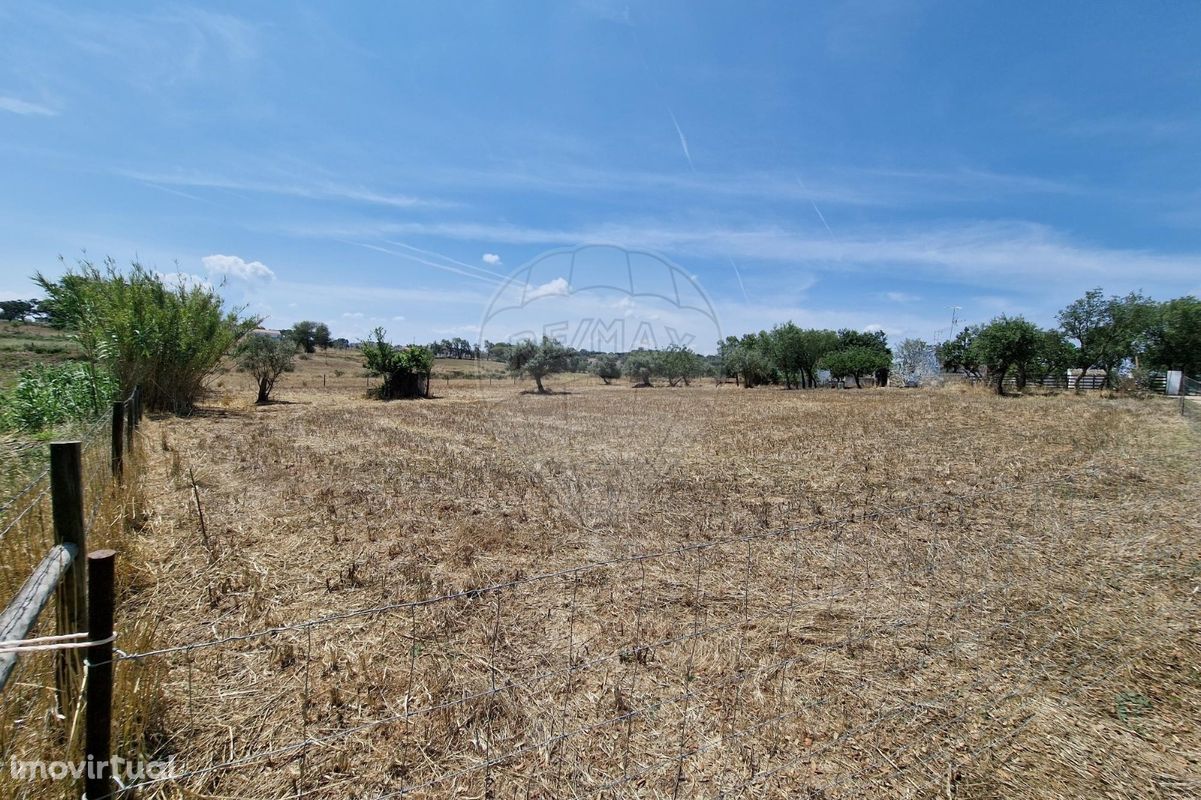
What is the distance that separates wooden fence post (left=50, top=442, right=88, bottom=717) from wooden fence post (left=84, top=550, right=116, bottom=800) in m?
0.58

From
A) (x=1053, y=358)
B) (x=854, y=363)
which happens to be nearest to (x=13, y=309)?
(x=854, y=363)

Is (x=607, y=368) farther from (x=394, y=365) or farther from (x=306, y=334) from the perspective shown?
(x=306, y=334)

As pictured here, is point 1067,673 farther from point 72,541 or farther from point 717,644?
point 72,541

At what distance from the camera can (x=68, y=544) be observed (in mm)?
2002

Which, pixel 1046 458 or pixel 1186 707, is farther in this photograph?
pixel 1046 458

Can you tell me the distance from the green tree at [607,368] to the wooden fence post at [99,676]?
41448 mm

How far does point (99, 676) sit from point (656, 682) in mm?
2437

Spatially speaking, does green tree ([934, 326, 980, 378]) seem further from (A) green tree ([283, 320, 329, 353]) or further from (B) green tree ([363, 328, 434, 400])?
(A) green tree ([283, 320, 329, 353])

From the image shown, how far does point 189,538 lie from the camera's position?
4422 millimetres

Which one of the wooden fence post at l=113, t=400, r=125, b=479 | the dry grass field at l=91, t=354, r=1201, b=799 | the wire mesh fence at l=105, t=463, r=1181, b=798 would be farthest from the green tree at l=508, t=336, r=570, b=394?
the wire mesh fence at l=105, t=463, r=1181, b=798

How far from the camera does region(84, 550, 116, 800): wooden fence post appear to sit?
149 centimetres

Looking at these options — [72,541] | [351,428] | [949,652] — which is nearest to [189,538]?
[72,541]

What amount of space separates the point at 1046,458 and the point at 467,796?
1122cm

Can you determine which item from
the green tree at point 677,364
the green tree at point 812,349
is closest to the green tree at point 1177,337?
the green tree at point 812,349
